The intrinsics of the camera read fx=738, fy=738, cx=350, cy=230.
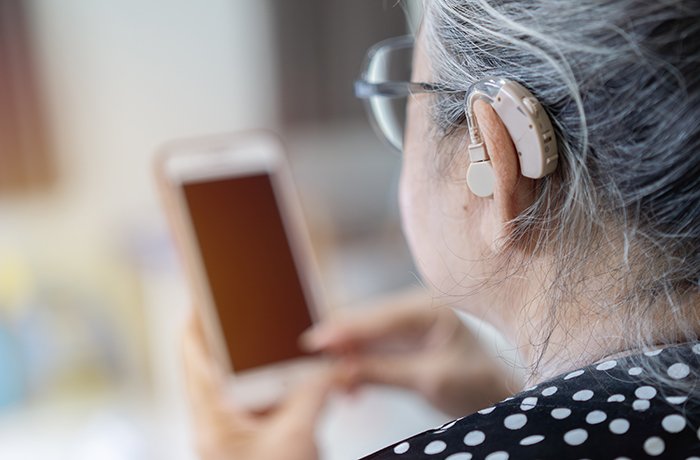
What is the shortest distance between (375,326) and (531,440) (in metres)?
0.43

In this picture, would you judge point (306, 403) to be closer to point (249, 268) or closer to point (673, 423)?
point (249, 268)

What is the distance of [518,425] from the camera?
338 mm

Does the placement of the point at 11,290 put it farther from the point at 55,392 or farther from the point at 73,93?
the point at 73,93

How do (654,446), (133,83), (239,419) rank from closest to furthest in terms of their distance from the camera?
(654,446)
(239,419)
(133,83)

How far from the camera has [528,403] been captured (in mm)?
347

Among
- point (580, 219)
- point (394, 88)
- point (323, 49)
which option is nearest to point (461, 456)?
point (580, 219)

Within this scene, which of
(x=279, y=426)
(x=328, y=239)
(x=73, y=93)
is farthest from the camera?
(x=328, y=239)

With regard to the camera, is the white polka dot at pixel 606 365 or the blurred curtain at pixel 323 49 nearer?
the white polka dot at pixel 606 365

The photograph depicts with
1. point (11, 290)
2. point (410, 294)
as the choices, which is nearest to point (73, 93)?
point (11, 290)

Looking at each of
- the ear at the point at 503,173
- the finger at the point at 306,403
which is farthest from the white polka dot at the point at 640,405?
the finger at the point at 306,403

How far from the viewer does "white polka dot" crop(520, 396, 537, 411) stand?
1.13 feet

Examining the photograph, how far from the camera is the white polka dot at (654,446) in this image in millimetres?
312

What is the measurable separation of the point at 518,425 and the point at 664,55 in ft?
0.56

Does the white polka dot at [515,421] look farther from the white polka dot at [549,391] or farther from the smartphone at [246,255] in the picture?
the smartphone at [246,255]
